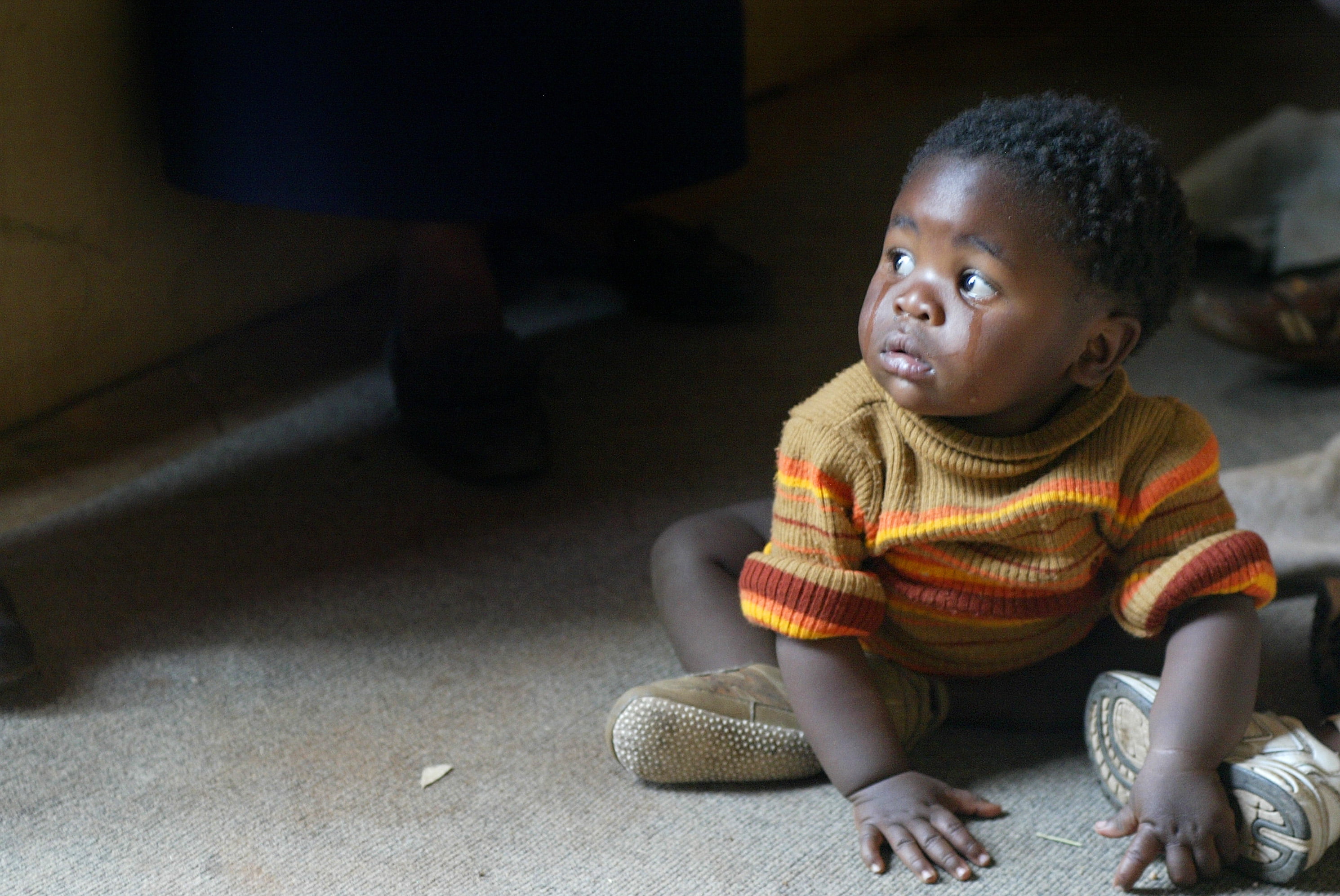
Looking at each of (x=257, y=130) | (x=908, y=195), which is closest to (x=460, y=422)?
→ (x=257, y=130)

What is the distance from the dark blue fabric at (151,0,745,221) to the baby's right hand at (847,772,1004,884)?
640mm

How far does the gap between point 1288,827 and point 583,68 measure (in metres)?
0.86

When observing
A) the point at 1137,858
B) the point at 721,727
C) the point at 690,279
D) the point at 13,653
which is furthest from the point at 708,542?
the point at 690,279

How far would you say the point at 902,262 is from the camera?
83 cm

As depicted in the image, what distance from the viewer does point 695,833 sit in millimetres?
898

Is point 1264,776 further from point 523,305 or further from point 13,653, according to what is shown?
point 523,305

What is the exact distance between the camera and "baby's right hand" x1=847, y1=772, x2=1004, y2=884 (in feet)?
2.79

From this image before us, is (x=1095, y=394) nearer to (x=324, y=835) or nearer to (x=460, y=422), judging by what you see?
(x=324, y=835)

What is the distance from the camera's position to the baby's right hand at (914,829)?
2.79ft

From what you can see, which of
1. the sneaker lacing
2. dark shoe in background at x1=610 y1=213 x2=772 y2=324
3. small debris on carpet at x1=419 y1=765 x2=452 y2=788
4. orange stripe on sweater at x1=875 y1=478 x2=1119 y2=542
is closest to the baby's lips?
orange stripe on sweater at x1=875 y1=478 x2=1119 y2=542

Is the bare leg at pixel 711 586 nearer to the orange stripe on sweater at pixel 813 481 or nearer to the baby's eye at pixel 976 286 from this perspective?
the orange stripe on sweater at pixel 813 481

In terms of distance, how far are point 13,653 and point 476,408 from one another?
57 cm

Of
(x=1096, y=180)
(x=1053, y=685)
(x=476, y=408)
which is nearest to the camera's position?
(x=1096, y=180)

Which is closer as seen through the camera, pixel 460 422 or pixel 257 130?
pixel 257 130
